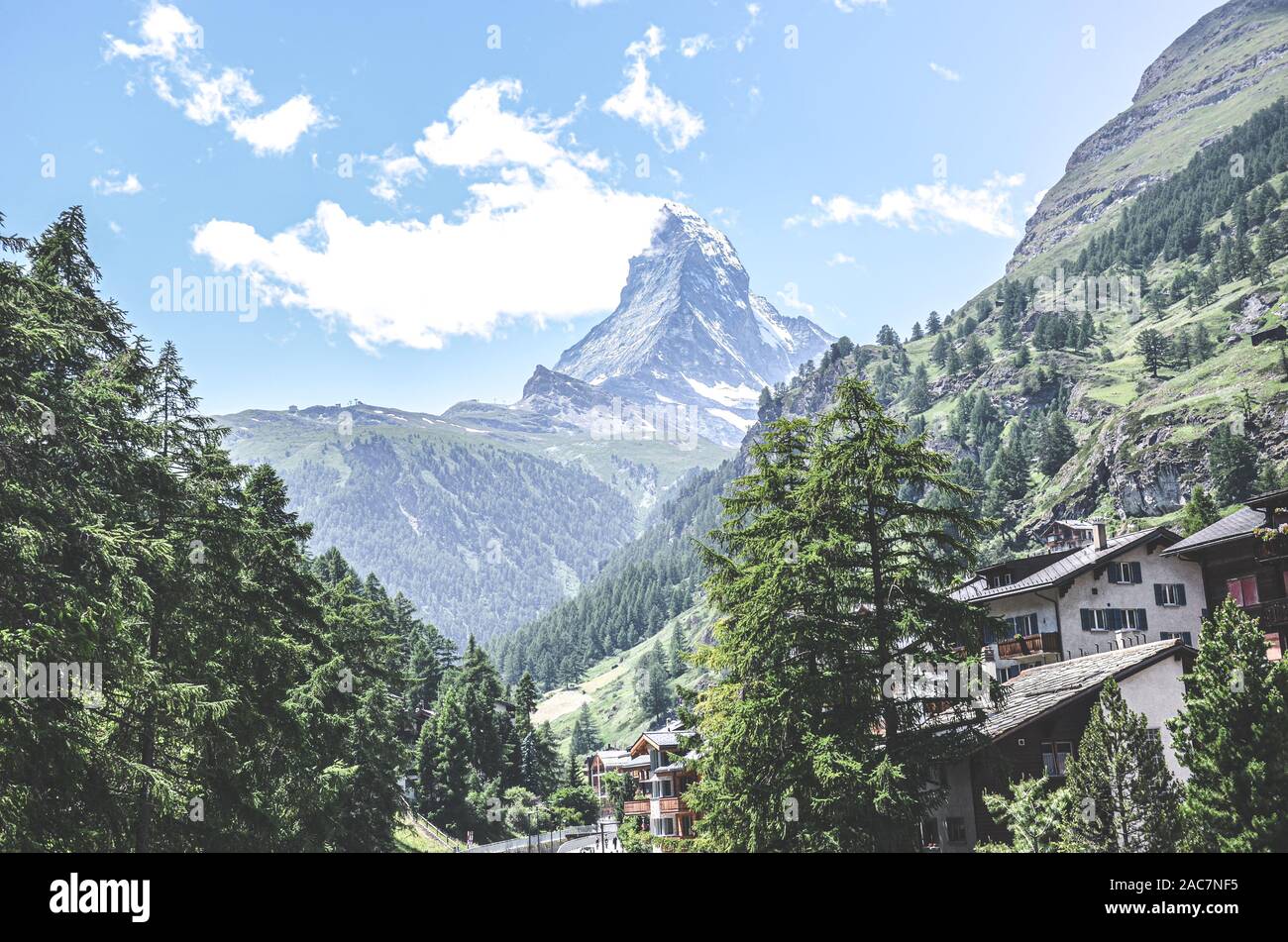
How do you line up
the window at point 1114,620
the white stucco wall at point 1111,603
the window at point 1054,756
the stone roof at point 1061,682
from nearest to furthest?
the stone roof at point 1061,682
the window at point 1054,756
the white stucco wall at point 1111,603
the window at point 1114,620

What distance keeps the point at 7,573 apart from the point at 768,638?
61.1 feet

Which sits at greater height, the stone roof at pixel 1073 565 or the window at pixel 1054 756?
the stone roof at pixel 1073 565

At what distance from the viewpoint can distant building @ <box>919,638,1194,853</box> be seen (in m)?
35.6

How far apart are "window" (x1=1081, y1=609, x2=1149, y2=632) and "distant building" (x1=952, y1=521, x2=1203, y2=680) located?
6cm

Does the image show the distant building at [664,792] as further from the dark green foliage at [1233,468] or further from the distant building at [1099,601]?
the dark green foliage at [1233,468]

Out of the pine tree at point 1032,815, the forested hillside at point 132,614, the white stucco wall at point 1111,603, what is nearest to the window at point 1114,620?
the white stucco wall at point 1111,603

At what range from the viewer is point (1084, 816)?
2412 cm

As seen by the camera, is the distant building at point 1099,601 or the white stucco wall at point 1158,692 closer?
the white stucco wall at point 1158,692

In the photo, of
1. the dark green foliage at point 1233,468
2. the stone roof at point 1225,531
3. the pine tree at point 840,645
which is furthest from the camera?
the dark green foliage at point 1233,468

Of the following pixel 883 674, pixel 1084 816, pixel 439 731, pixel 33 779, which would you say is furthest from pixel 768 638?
pixel 439 731

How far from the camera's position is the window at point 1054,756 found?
36.9 metres

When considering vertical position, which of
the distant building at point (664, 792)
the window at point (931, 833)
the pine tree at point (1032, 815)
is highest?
the pine tree at point (1032, 815)

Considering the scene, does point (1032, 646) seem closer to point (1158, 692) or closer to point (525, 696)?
point (1158, 692)

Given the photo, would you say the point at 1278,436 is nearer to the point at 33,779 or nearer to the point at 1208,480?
the point at 1208,480
